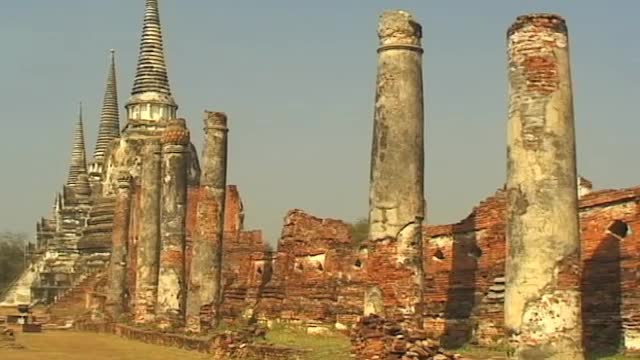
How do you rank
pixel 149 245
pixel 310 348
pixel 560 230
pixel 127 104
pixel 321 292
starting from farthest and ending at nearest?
pixel 127 104, pixel 149 245, pixel 321 292, pixel 310 348, pixel 560 230

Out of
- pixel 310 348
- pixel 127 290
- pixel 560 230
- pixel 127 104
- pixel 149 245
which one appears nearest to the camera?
pixel 560 230

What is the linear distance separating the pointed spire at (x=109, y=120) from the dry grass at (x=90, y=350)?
117 feet

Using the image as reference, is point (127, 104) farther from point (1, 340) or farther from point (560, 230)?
point (560, 230)

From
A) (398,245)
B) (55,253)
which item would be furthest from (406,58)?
(55,253)

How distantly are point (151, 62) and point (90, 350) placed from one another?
113 ft

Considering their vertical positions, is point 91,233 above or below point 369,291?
above

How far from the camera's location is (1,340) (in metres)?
17.9

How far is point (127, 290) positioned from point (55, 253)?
19823 mm

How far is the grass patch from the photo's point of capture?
12.0 metres

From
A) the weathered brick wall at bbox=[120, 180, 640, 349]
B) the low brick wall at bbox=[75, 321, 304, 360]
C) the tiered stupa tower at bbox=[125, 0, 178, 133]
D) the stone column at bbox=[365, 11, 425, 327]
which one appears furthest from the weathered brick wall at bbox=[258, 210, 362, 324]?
the tiered stupa tower at bbox=[125, 0, 178, 133]

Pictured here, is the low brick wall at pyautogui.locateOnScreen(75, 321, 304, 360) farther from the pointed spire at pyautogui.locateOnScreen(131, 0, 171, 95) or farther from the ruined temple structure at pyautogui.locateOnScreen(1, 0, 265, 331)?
the pointed spire at pyautogui.locateOnScreen(131, 0, 171, 95)

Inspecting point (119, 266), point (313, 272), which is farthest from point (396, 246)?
point (119, 266)

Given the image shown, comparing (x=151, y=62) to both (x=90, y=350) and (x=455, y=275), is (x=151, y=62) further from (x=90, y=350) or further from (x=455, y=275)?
(x=455, y=275)

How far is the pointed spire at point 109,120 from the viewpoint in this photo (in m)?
57.6
